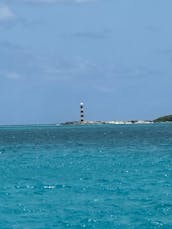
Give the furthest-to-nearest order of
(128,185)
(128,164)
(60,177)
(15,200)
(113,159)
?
(113,159) → (128,164) → (60,177) → (128,185) → (15,200)

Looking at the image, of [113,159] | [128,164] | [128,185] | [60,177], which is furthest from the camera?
[113,159]

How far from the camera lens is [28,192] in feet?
132

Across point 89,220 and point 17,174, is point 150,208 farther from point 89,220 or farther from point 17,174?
point 17,174

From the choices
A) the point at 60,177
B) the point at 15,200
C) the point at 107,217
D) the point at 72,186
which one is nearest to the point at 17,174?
the point at 60,177

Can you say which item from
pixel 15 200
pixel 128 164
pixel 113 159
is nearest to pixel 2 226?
pixel 15 200

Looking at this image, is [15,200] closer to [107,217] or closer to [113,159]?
[107,217]

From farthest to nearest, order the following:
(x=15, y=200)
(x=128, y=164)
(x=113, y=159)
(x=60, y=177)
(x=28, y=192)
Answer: (x=113, y=159) < (x=128, y=164) < (x=60, y=177) < (x=28, y=192) < (x=15, y=200)

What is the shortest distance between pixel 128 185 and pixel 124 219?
1224 cm

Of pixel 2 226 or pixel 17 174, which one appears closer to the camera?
pixel 2 226

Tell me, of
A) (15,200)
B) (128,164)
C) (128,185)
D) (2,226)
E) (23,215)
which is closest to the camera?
(2,226)

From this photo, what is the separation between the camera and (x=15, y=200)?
120ft

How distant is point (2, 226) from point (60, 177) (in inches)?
801

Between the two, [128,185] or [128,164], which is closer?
[128,185]

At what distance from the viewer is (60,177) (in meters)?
50.0
